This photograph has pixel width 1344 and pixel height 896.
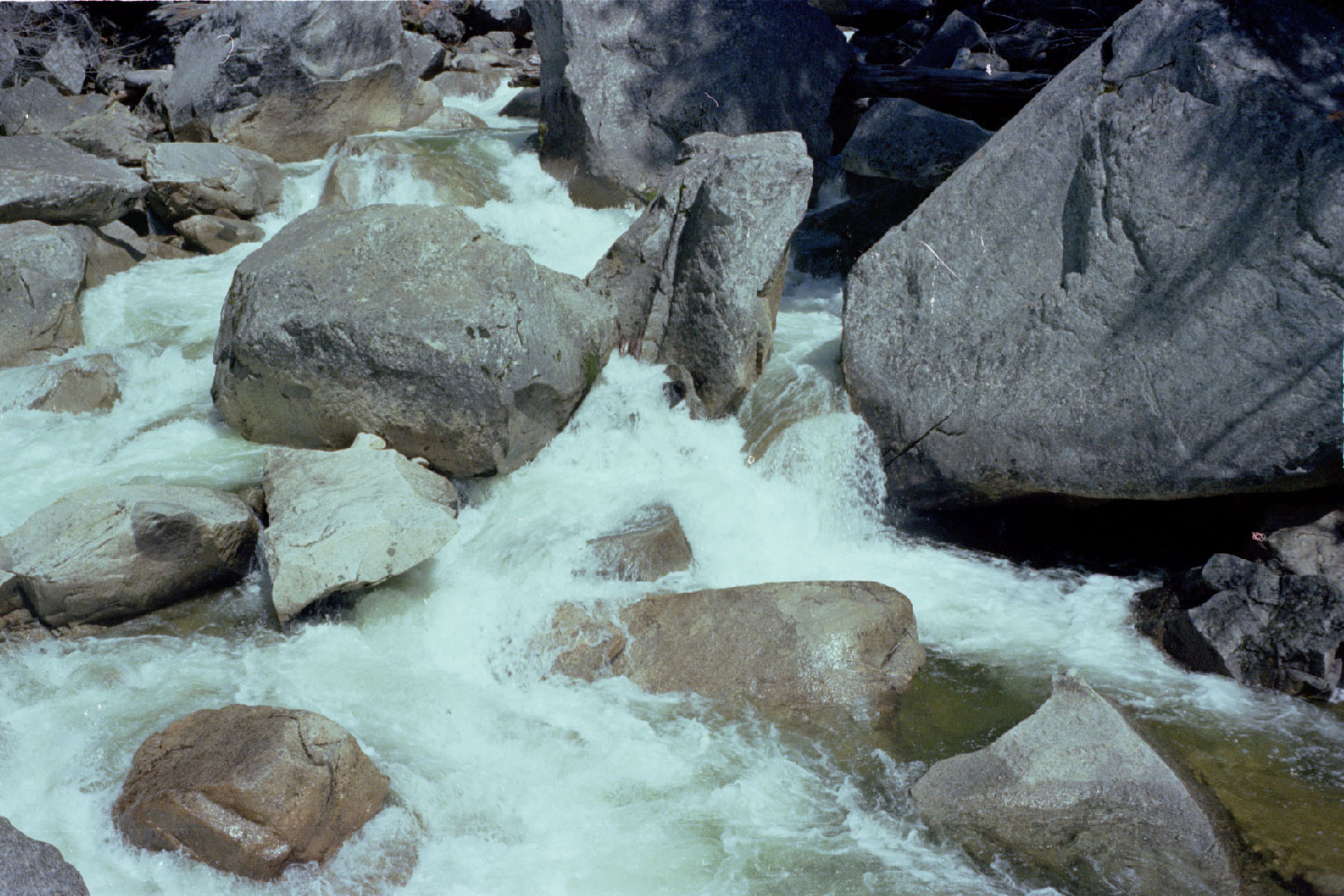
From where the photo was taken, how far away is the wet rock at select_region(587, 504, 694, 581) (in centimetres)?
471

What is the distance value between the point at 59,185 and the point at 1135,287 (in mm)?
6896

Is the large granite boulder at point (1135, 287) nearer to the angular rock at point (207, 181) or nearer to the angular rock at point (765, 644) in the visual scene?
the angular rock at point (765, 644)

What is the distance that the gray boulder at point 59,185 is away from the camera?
6699mm

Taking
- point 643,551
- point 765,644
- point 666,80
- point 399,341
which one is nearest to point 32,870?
point 765,644

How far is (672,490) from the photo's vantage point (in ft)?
17.6

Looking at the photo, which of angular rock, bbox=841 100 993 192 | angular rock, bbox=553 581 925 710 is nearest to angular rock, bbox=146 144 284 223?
angular rock, bbox=841 100 993 192

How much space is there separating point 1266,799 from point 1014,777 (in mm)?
904

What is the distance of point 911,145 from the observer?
771 centimetres

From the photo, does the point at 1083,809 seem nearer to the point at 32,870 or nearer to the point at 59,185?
the point at 32,870

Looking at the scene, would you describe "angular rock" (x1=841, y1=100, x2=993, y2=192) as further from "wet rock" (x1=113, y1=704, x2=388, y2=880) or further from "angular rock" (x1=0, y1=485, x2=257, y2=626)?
"wet rock" (x1=113, y1=704, x2=388, y2=880)

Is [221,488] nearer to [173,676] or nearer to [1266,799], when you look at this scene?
[173,676]

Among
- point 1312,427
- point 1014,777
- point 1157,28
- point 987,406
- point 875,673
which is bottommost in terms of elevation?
point 875,673

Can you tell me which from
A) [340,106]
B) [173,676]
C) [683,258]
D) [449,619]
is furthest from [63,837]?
[340,106]

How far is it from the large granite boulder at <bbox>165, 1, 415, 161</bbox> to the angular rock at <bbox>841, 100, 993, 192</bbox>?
521 cm
